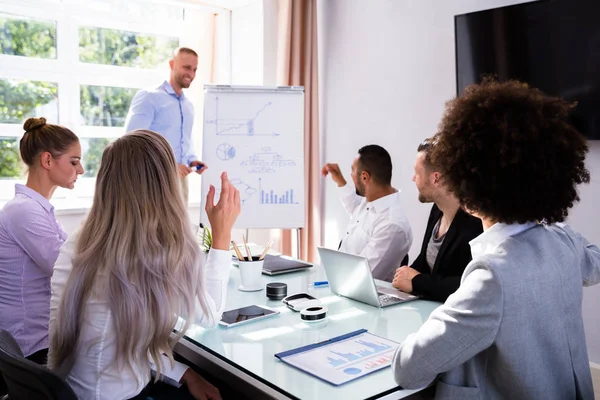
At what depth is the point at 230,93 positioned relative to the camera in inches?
135

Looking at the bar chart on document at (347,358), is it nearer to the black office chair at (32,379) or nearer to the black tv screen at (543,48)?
the black office chair at (32,379)

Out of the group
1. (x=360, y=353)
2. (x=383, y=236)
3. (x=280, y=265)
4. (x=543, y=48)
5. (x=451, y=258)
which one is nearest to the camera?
(x=360, y=353)

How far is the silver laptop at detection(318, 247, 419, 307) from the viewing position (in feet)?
5.65

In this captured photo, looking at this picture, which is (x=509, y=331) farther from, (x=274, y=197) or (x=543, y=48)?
(x=274, y=197)

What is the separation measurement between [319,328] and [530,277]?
65 cm

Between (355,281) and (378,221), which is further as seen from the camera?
(378,221)

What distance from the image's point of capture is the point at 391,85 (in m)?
3.70

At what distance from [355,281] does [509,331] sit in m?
0.76

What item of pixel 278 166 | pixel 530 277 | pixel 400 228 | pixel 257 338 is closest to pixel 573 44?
pixel 400 228

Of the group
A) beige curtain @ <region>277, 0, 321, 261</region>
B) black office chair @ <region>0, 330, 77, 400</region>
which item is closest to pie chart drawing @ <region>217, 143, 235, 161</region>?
beige curtain @ <region>277, 0, 321, 261</region>

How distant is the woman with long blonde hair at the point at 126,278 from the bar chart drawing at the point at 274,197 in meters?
2.07

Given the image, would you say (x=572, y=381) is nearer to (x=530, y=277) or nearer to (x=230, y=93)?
(x=530, y=277)

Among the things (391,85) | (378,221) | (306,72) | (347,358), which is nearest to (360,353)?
(347,358)

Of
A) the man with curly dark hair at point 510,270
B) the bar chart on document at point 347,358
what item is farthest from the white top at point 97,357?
the man with curly dark hair at point 510,270
